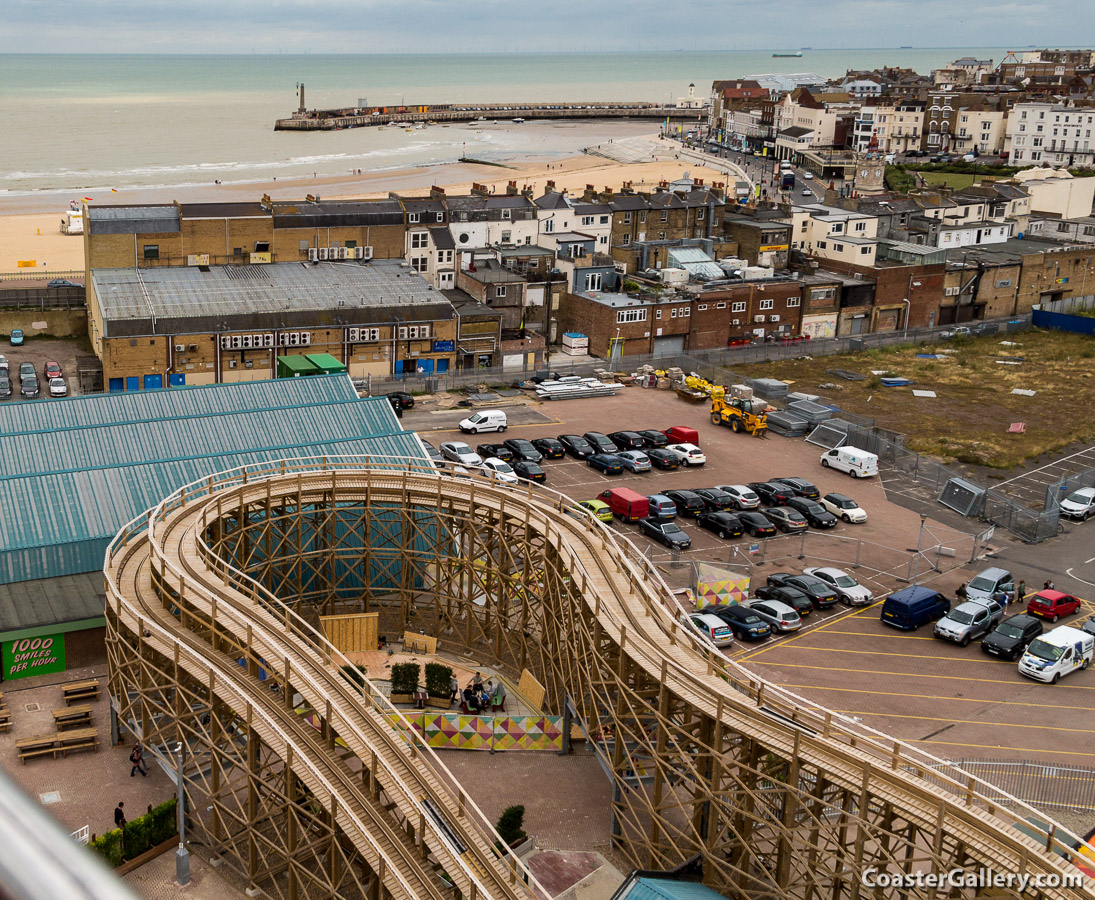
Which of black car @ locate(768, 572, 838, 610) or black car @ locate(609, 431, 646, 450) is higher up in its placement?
black car @ locate(609, 431, 646, 450)

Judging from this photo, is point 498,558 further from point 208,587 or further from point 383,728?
point 383,728

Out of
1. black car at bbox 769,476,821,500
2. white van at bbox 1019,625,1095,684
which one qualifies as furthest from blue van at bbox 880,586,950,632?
black car at bbox 769,476,821,500

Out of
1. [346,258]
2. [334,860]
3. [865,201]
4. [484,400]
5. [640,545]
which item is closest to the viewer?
[334,860]

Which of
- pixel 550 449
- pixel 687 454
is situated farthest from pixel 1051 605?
pixel 550 449

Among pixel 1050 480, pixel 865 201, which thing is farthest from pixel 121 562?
pixel 865 201

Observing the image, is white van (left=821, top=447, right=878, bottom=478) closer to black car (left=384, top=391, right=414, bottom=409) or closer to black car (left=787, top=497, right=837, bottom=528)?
black car (left=787, top=497, right=837, bottom=528)
